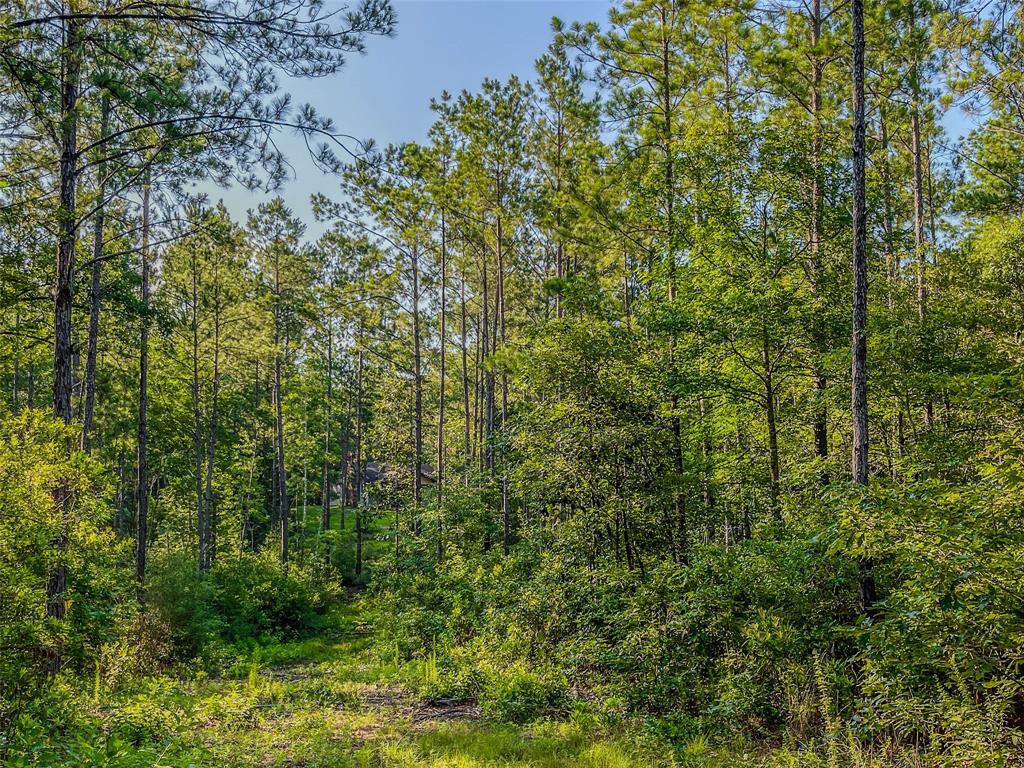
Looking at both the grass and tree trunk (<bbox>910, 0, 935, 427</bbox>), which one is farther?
tree trunk (<bbox>910, 0, 935, 427</bbox>)

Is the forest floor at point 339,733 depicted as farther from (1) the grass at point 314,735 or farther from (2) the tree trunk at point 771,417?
(2) the tree trunk at point 771,417

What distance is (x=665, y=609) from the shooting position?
6703 mm

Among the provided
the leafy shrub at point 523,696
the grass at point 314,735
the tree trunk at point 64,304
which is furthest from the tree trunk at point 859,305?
the tree trunk at point 64,304

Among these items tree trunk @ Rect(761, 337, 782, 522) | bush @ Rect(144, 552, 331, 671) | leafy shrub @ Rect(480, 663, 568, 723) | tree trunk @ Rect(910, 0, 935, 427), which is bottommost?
bush @ Rect(144, 552, 331, 671)

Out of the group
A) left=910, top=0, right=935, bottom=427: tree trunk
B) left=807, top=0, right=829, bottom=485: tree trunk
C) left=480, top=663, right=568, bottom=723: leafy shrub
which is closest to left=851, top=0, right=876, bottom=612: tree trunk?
left=807, top=0, right=829, bottom=485: tree trunk

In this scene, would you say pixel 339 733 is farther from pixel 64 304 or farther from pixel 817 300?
pixel 817 300

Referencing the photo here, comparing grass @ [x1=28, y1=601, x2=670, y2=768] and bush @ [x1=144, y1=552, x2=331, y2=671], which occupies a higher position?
grass @ [x1=28, y1=601, x2=670, y2=768]

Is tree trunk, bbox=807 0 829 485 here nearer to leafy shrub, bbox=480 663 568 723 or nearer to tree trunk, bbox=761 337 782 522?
tree trunk, bbox=761 337 782 522

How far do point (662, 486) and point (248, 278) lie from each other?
52.7 ft

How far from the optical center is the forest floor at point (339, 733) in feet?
16.8

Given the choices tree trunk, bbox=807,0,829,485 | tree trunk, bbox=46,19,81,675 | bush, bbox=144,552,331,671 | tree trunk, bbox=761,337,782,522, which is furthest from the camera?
bush, bbox=144,552,331,671

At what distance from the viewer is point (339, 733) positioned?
628 centimetres

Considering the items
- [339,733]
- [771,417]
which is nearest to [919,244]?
[771,417]

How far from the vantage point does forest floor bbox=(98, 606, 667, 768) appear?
5.13 metres
